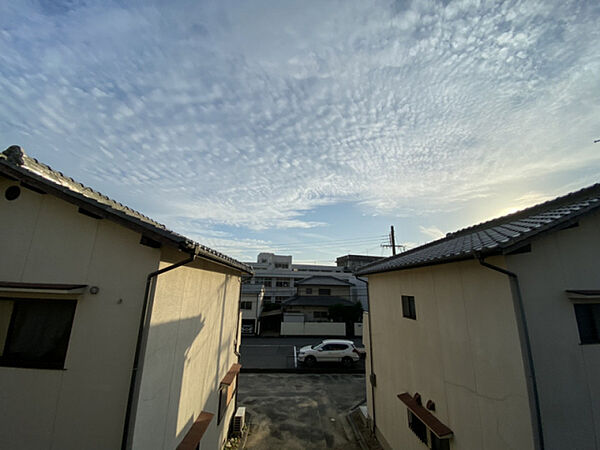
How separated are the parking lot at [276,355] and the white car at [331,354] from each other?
424 mm

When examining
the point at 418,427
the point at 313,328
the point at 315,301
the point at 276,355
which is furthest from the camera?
the point at 315,301

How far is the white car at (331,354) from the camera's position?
15.0 m

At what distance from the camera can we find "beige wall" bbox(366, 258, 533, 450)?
337 cm

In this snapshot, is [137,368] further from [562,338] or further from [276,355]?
[276,355]

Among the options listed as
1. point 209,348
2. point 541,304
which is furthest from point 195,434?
point 541,304

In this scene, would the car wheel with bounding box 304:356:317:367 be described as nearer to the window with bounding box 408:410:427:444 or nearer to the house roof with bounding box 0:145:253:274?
the window with bounding box 408:410:427:444

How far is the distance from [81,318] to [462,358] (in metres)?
5.91

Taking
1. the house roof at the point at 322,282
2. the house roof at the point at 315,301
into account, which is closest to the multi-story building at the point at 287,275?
the house roof at the point at 322,282

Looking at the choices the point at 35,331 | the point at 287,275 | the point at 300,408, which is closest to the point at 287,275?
the point at 287,275

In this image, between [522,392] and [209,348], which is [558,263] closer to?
[522,392]

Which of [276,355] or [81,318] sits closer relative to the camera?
[81,318]

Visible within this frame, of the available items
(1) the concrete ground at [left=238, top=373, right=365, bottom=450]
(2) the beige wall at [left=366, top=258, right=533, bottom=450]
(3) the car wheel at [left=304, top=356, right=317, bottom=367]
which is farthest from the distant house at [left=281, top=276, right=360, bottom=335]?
(2) the beige wall at [left=366, top=258, right=533, bottom=450]

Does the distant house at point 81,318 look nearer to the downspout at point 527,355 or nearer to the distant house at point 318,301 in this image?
the downspout at point 527,355

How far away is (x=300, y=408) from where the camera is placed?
10203mm
